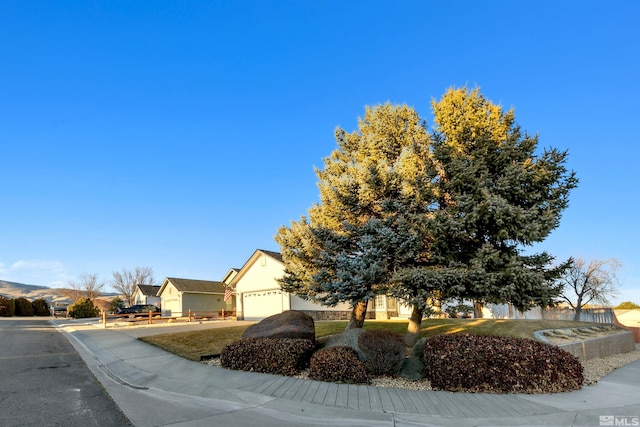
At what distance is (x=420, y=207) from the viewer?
13.1m

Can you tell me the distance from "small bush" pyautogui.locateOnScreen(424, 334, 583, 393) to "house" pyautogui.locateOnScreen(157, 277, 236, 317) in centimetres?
3553

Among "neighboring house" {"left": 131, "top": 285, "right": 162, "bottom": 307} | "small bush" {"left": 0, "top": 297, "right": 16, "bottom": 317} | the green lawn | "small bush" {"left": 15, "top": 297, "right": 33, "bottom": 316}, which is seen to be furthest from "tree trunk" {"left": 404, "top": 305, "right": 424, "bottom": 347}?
"small bush" {"left": 15, "top": 297, "right": 33, "bottom": 316}

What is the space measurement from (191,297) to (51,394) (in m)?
35.2

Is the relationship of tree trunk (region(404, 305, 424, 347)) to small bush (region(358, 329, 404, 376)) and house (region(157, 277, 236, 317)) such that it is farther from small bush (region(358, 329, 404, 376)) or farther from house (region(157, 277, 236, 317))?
house (region(157, 277, 236, 317))

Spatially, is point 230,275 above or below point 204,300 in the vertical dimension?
above

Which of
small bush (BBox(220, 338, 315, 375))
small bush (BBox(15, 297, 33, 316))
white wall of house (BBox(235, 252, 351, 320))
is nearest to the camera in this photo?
small bush (BBox(220, 338, 315, 375))

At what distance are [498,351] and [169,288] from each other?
138 feet

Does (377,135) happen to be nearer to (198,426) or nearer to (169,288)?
(198,426)

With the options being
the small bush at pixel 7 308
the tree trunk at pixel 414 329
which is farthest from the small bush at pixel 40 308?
the tree trunk at pixel 414 329

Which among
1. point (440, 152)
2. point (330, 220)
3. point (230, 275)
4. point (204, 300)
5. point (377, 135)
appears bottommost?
point (204, 300)

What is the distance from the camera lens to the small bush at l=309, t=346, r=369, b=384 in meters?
9.12

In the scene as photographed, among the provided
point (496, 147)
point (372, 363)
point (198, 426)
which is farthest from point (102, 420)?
point (496, 147)

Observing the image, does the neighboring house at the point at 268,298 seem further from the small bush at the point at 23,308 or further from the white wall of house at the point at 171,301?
the small bush at the point at 23,308

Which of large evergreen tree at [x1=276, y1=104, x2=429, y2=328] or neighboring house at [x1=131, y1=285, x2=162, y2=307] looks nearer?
large evergreen tree at [x1=276, y1=104, x2=429, y2=328]
